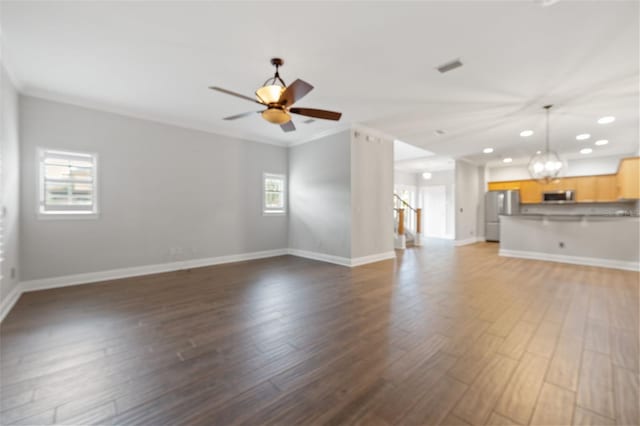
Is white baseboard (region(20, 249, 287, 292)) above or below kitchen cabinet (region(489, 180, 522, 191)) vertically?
below

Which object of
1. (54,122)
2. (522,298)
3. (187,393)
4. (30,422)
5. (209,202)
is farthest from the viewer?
(209,202)

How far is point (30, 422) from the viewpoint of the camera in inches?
59.7

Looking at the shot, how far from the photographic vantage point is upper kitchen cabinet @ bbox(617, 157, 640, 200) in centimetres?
674

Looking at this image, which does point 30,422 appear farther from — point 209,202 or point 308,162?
point 308,162

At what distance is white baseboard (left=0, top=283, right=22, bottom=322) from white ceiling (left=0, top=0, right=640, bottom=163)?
9.20 feet

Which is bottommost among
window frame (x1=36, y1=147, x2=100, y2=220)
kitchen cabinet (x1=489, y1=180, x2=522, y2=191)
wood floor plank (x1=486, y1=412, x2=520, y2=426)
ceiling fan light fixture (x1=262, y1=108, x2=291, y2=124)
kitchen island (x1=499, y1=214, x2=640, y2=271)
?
wood floor plank (x1=486, y1=412, x2=520, y2=426)

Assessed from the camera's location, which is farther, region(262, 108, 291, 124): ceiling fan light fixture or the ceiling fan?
region(262, 108, 291, 124): ceiling fan light fixture

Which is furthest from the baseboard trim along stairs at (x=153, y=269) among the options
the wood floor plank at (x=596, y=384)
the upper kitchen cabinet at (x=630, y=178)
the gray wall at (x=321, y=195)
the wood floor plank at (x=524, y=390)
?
the upper kitchen cabinet at (x=630, y=178)

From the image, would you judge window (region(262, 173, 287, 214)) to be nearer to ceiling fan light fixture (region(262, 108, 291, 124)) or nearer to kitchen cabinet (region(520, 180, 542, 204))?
ceiling fan light fixture (region(262, 108, 291, 124))

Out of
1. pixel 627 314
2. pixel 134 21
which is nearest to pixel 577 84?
pixel 627 314

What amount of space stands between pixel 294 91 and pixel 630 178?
361 inches

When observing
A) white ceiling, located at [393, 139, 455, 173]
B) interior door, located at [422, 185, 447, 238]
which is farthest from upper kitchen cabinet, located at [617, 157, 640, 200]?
interior door, located at [422, 185, 447, 238]

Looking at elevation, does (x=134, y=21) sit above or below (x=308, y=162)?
above

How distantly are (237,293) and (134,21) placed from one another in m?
3.27
